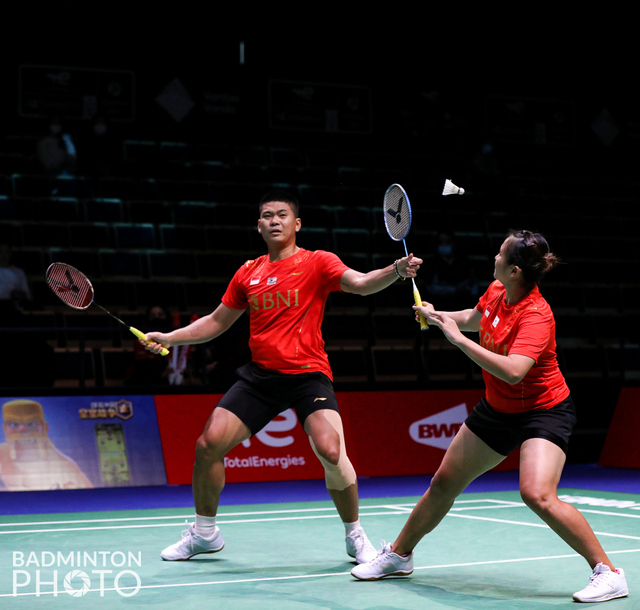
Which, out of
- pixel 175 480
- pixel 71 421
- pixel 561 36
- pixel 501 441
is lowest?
pixel 175 480

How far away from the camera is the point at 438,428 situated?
30.6 ft

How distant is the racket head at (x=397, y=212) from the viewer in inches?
170

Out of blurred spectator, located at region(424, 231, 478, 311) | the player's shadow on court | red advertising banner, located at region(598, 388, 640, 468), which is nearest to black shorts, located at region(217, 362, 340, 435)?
the player's shadow on court

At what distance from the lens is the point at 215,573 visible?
4488mm

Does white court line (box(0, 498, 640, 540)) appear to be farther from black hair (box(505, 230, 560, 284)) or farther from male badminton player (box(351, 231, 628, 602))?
black hair (box(505, 230, 560, 284))

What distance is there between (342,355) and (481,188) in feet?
18.9

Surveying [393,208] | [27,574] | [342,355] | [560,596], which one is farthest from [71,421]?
[560,596]

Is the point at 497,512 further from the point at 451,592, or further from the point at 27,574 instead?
the point at 27,574

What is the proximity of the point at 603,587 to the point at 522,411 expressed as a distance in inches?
31.5

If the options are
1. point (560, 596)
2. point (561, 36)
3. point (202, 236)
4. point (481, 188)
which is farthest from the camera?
point (561, 36)

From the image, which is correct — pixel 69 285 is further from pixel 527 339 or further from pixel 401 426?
pixel 401 426

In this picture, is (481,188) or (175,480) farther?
(481,188)

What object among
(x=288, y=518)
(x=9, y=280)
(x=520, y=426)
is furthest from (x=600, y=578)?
(x=9, y=280)

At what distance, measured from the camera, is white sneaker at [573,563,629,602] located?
3.71 metres
